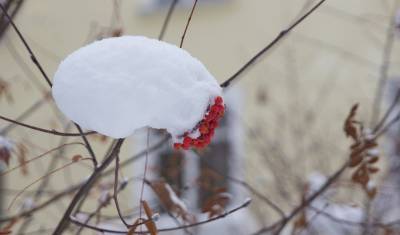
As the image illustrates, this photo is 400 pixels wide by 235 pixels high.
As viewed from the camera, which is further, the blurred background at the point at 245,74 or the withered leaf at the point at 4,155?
the blurred background at the point at 245,74

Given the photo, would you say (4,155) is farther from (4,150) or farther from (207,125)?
(207,125)

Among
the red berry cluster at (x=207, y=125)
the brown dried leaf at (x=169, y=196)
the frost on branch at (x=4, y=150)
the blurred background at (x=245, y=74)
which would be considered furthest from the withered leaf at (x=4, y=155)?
the blurred background at (x=245, y=74)

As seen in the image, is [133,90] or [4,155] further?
[4,155]

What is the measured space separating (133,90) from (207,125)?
16cm

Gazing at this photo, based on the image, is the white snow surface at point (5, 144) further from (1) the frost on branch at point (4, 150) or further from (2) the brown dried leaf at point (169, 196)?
(2) the brown dried leaf at point (169, 196)

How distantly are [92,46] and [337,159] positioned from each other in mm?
4283

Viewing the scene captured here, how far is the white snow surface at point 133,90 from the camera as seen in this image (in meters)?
1.11

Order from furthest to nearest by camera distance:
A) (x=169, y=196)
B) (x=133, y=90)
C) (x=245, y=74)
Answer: (x=245, y=74)
(x=169, y=196)
(x=133, y=90)

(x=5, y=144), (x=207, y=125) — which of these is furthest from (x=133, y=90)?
(x=5, y=144)

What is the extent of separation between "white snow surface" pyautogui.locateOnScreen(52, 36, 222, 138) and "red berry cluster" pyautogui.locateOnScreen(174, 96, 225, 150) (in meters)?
0.01

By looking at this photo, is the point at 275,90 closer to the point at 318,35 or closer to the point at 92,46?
the point at 318,35

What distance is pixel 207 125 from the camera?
1.12 meters

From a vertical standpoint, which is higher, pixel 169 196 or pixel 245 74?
pixel 169 196

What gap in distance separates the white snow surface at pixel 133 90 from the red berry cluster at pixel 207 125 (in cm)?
1
